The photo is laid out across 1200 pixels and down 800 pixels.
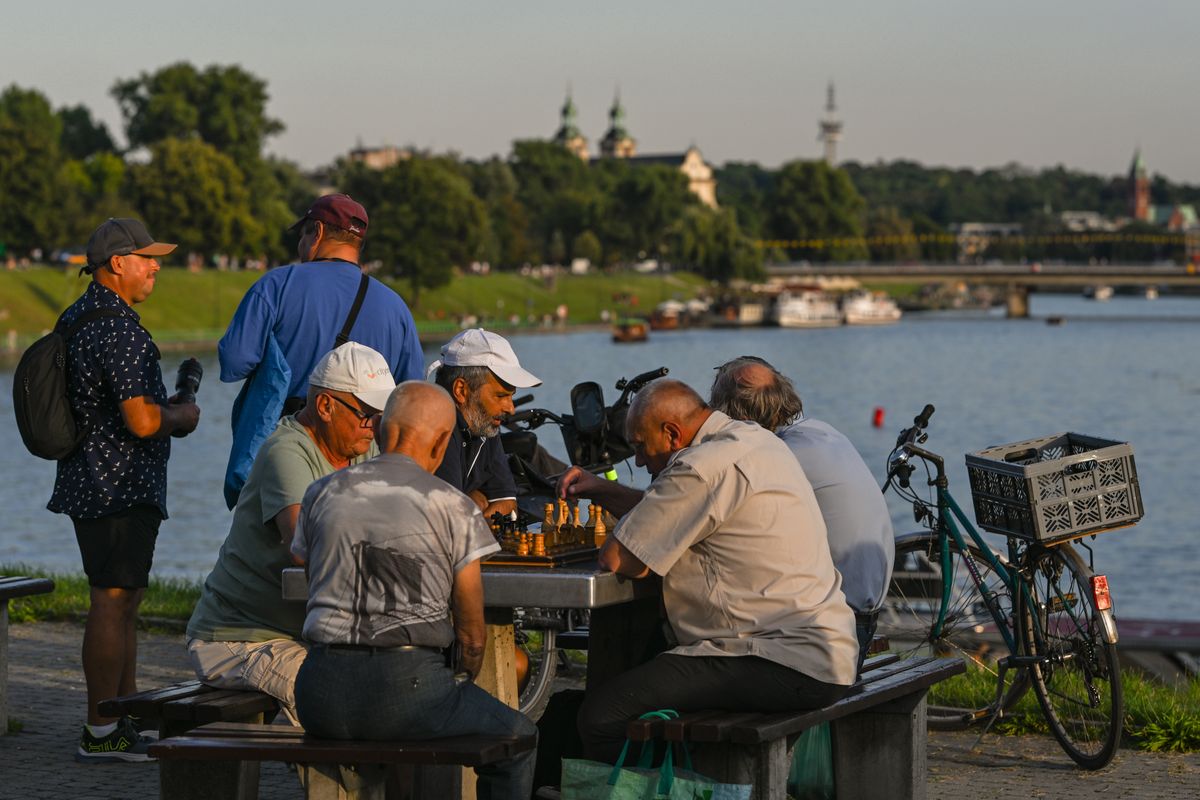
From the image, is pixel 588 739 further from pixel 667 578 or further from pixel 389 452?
pixel 389 452

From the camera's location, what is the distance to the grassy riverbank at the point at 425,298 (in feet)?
222

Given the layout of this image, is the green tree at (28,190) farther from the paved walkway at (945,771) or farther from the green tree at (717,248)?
the paved walkway at (945,771)

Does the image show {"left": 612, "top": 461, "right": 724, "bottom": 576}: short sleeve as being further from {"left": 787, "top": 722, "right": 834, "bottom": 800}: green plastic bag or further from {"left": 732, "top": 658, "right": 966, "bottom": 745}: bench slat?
{"left": 787, "top": 722, "right": 834, "bottom": 800}: green plastic bag

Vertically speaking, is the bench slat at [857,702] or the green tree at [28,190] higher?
the green tree at [28,190]

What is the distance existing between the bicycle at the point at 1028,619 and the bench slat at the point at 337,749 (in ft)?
8.29

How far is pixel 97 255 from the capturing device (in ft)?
19.8

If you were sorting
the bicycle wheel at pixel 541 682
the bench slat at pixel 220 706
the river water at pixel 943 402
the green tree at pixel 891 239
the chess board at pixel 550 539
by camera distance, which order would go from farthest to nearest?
the green tree at pixel 891 239, the river water at pixel 943 402, the bicycle wheel at pixel 541 682, the chess board at pixel 550 539, the bench slat at pixel 220 706

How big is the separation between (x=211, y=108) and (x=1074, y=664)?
298 feet

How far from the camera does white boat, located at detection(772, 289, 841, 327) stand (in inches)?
4269

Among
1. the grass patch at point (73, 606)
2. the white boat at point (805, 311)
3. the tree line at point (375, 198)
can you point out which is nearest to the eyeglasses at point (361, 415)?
the grass patch at point (73, 606)

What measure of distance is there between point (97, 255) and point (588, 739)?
252 cm

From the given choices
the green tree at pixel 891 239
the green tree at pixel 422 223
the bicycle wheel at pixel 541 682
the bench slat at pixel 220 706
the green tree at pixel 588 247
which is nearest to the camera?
the bench slat at pixel 220 706

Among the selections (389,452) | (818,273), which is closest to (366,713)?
(389,452)

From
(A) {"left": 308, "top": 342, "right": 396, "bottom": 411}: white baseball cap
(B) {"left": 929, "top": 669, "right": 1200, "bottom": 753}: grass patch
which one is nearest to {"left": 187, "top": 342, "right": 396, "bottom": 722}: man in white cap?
(A) {"left": 308, "top": 342, "right": 396, "bottom": 411}: white baseball cap
